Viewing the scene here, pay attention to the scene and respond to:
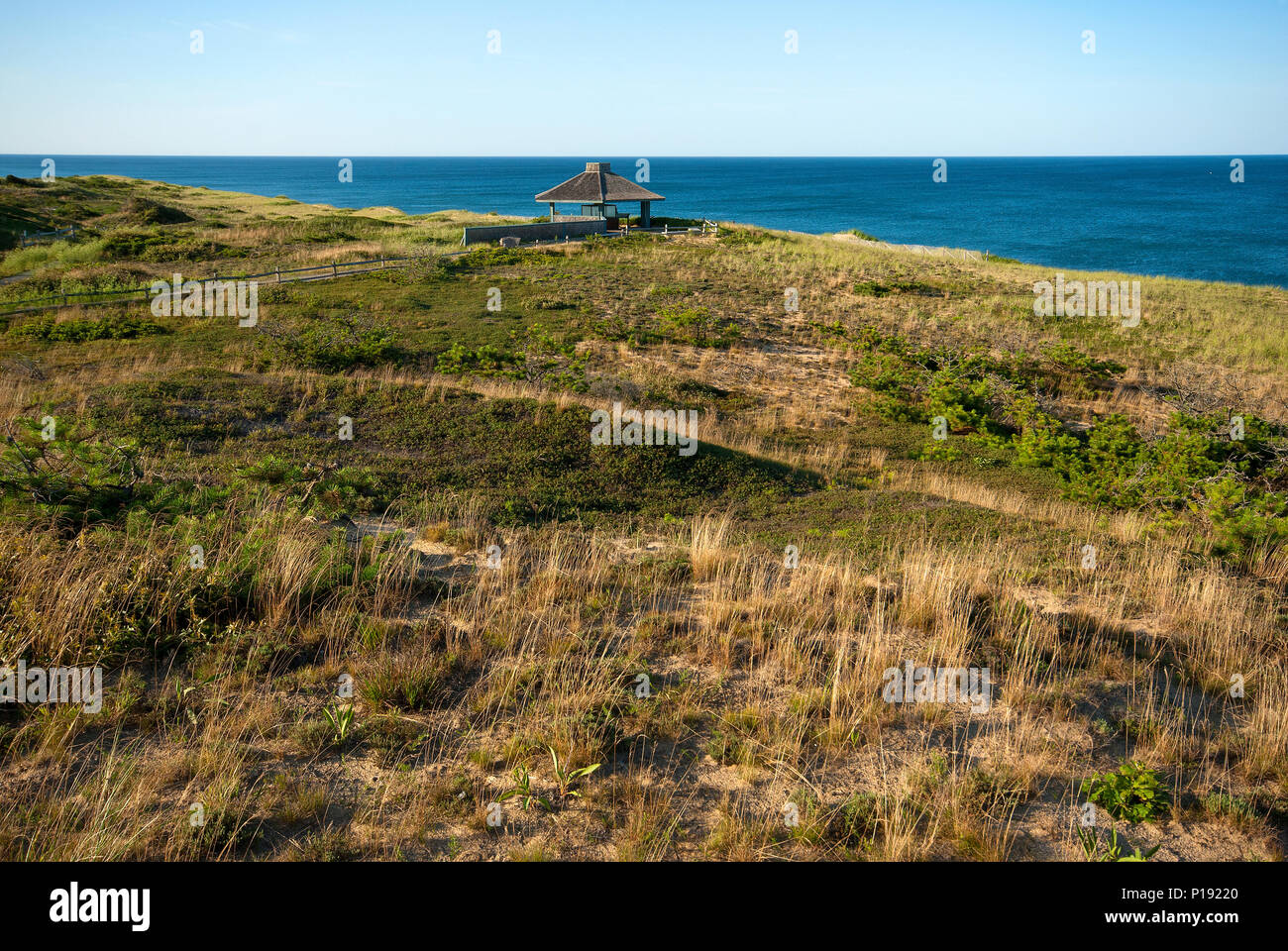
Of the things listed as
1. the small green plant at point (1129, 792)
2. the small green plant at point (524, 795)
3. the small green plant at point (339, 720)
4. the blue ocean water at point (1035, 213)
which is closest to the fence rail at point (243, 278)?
the small green plant at point (339, 720)

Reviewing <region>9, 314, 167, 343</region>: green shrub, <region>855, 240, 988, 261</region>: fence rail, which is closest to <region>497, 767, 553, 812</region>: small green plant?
<region>9, 314, 167, 343</region>: green shrub

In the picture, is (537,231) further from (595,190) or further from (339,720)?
(339,720)

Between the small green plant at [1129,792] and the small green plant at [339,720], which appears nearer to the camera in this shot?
the small green plant at [1129,792]

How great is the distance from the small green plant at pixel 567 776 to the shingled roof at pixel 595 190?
5042 centimetres

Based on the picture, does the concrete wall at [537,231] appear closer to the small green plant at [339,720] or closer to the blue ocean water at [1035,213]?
the blue ocean water at [1035,213]

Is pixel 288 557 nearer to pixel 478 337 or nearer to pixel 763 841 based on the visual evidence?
pixel 763 841

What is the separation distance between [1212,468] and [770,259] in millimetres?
32671

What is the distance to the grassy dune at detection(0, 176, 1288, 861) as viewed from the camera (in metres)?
4.12

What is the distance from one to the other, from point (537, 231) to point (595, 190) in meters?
8.35

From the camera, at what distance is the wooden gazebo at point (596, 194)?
167ft

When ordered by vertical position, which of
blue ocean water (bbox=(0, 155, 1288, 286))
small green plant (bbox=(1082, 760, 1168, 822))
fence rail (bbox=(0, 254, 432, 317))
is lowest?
small green plant (bbox=(1082, 760, 1168, 822))

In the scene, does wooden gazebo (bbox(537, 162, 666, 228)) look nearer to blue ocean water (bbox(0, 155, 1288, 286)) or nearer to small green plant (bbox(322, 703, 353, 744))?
blue ocean water (bbox(0, 155, 1288, 286))

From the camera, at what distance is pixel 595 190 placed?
51500mm

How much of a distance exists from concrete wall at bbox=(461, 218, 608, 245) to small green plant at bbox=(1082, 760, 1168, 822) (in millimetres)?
43631
